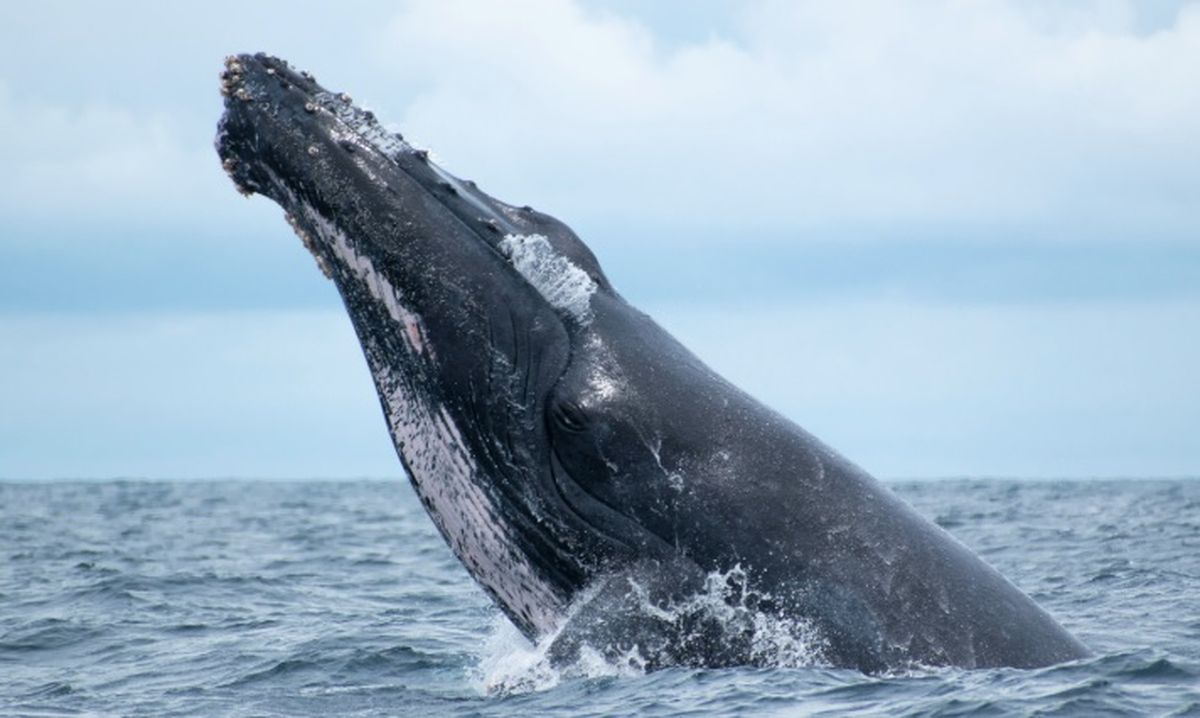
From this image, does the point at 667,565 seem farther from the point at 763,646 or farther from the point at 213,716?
the point at 213,716

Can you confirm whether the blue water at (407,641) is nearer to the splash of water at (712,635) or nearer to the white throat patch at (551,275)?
the splash of water at (712,635)

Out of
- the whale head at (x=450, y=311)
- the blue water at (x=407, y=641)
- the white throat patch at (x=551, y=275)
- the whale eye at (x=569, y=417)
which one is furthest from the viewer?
the white throat patch at (x=551, y=275)

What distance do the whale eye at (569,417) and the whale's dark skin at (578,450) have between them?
1 cm

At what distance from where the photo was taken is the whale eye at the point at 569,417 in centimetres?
1049

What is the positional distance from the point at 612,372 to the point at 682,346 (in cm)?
81

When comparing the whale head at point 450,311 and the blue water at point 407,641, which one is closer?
the blue water at point 407,641

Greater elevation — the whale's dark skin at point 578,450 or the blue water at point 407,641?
the whale's dark skin at point 578,450

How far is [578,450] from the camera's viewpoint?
1051cm

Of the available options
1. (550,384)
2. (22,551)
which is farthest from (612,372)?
(22,551)

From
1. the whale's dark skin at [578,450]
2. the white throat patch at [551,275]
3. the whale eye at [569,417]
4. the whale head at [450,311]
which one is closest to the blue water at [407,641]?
the whale's dark skin at [578,450]

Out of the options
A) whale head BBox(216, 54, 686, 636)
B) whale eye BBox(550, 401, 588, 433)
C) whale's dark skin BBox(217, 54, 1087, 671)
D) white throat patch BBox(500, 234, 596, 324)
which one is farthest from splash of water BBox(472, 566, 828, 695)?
white throat patch BBox(500, 234, 596, 324)

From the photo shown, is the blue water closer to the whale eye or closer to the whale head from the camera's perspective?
the whale head

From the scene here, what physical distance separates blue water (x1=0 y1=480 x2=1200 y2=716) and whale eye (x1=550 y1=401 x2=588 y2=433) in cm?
147

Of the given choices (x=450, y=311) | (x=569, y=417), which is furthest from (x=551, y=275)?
(x=569, y=417)
